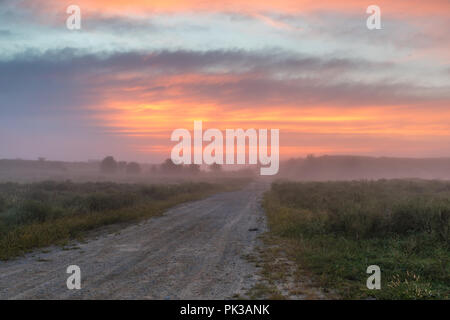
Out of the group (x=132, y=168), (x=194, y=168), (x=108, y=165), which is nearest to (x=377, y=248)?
(x=194, y=168)

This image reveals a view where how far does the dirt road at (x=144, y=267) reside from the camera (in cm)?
672

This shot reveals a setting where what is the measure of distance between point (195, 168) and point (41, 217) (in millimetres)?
162201

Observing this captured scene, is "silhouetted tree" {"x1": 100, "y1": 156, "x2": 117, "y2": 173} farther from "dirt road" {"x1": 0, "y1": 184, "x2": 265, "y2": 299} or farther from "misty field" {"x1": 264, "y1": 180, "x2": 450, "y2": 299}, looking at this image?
"misty field" {"x1": 264, "y1": 180, "x2": 450, "y2": 299}

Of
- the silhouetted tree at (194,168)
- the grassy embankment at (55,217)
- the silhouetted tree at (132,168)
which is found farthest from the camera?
the silhouetted tree at (132,168)

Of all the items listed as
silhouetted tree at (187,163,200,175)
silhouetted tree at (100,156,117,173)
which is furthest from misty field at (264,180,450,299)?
silhouetted tree at (100,156,117,173)

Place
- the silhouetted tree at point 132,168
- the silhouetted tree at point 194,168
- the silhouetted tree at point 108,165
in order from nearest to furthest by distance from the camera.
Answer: the silhouetted tree at point 194,168, the silhouetted tree at point 108,165, the silhouetted tree at point 132,168

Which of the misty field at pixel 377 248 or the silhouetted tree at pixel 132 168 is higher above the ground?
the misty field at pixel 377 248

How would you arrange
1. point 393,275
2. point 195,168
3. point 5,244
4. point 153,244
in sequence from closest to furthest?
1. point 393,275
2. point 5,244
3. point 153,244
4. point 195,168

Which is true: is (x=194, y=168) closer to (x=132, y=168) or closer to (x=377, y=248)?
(x=132, y=168)

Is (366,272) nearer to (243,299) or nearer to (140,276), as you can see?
(243,299)

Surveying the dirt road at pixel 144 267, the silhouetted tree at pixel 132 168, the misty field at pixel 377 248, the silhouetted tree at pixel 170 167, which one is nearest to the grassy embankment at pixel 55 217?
the dirt road at pixel 144 267

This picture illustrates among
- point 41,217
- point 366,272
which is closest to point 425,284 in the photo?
point 366,272

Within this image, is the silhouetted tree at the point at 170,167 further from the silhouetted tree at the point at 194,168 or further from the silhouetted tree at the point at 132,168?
the silhouetted tree at the point at 132,168

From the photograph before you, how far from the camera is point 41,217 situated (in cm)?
1573
